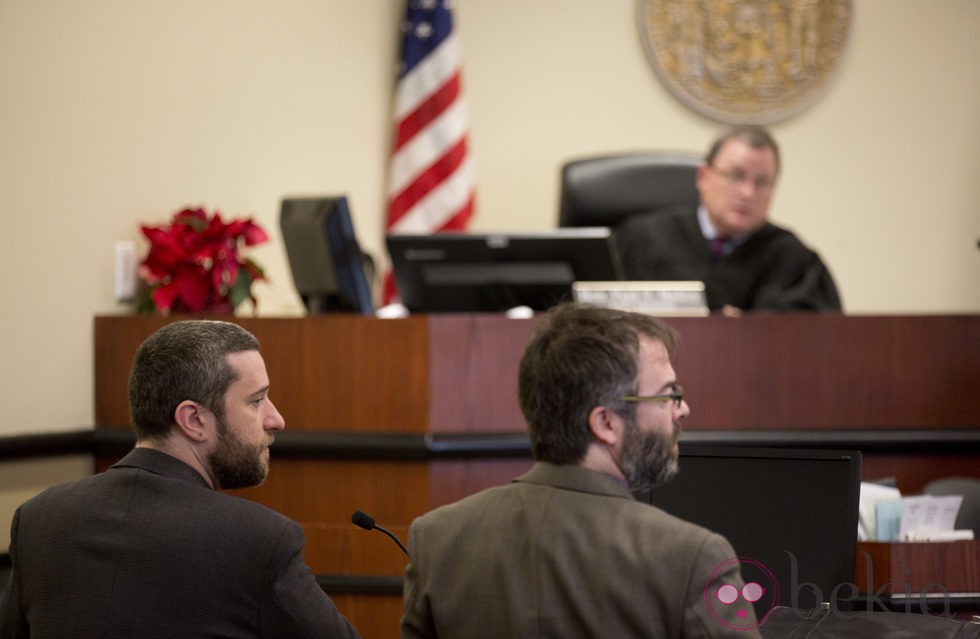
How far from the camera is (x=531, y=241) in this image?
3443 millimetres

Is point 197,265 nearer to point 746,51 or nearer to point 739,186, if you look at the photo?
point 739,186

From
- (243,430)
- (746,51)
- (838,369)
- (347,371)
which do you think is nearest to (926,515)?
(838,369)

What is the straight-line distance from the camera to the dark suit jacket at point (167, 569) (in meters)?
1.75

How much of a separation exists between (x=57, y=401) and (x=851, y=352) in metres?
2.11

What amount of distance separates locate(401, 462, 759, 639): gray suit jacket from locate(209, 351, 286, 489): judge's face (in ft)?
1.32

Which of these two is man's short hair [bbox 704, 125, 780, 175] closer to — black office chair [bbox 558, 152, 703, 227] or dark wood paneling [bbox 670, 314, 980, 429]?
black office chair [bbox 558, 152, 703, 227]

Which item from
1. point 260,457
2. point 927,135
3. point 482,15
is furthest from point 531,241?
point 927,135

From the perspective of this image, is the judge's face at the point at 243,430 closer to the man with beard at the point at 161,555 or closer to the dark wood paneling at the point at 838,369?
the man with beard at the point at 161,555

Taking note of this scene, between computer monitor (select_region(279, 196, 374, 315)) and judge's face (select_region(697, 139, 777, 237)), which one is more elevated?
judge's face (select_region(697, 139, 777, 237))

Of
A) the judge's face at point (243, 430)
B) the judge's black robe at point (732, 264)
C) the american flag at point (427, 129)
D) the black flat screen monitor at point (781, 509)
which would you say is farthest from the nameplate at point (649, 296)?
the american flag at point (427, 129)

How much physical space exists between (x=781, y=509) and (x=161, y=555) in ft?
3.37

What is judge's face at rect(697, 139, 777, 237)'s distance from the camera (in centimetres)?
422

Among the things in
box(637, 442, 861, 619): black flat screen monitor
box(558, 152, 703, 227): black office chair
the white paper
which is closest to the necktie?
box(558, 152, 703, 227): black office chair

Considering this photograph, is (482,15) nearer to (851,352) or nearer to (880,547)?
(851,352)
